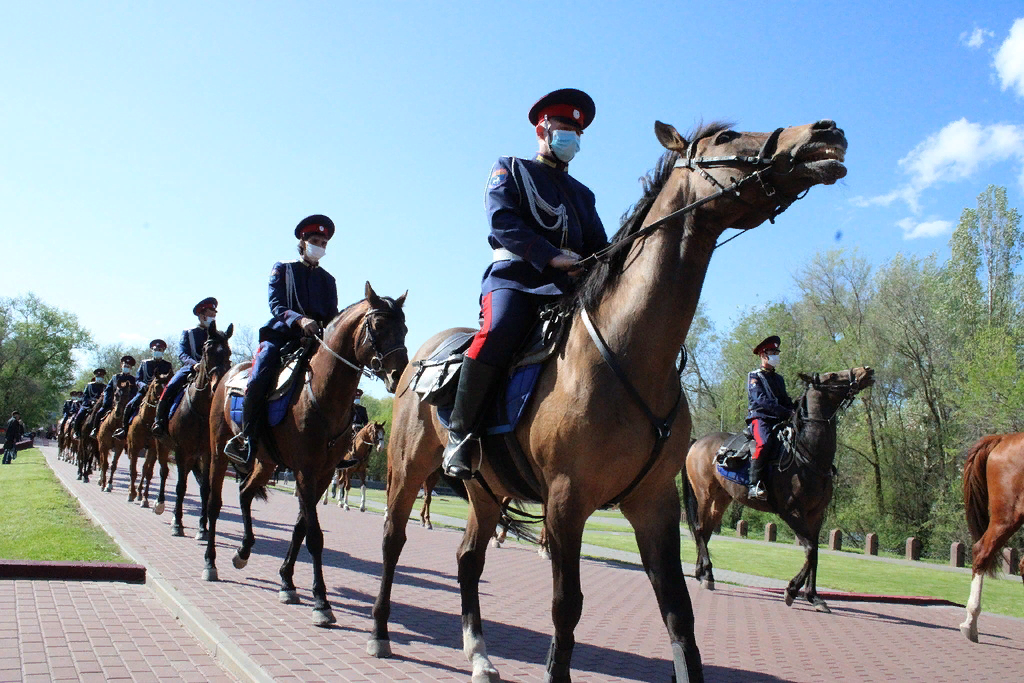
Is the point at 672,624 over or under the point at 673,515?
under

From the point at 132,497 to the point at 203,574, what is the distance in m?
11.1

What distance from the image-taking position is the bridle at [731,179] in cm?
357

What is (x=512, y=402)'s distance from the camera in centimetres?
446

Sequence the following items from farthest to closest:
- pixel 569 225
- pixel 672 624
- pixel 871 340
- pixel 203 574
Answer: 1. pixel 871 340
2. pixel 203 574
3. pixel 569 225
4. pixel 672 624

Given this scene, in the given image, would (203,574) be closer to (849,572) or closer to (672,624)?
(672,624)

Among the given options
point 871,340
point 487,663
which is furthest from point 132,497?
point 871,340

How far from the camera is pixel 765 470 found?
1227 cm

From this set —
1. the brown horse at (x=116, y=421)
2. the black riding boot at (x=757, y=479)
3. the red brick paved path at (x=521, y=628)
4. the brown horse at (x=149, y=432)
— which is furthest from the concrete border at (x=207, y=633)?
the brown horse at (x=116, y=421)

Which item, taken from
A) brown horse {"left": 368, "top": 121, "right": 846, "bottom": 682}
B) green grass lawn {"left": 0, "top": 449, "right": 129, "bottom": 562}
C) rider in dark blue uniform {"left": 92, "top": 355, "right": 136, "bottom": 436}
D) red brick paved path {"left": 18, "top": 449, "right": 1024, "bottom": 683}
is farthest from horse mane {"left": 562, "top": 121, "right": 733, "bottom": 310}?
rider in dark blue uniform {"left": 92, "top": 355, "right": 136, "bottom": 436}

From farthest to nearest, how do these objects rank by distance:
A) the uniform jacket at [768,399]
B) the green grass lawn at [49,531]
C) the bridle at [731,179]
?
the uniform jacket at [768,399], the green grass lawn at [49,531], the bridle at [731,179]

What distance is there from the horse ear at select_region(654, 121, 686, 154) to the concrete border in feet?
12.9

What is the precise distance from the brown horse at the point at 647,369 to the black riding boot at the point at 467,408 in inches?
13.7

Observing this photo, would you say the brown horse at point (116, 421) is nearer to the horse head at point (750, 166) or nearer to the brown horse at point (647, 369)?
the brown horse at point (647, 369)

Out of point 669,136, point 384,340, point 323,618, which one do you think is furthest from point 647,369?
point 323,618
